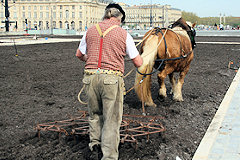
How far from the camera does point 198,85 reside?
32.4ft

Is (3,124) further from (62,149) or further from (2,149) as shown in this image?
(62,149)

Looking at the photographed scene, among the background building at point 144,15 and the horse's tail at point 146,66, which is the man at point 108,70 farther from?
the background building at point 144,15

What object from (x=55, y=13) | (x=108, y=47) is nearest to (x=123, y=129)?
(x=108, y=47)

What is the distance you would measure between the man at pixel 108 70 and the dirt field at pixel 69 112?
611mm

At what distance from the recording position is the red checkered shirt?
153 inches

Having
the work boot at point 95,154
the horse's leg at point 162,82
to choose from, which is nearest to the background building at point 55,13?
the horse's leg at point 162,82

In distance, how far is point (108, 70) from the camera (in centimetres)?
392

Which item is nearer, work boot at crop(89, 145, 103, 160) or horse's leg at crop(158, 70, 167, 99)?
work boot at crop(89, 145, 103, 160)

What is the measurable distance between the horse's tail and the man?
2.25m

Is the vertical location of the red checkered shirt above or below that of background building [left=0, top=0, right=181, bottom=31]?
below

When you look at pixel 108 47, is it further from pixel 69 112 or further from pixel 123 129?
pixel 69 112

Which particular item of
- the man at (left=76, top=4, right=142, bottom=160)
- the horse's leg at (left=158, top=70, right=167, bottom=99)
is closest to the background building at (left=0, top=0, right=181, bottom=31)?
the horse's leg at (left=158, top=70, right=167, bottom=99)

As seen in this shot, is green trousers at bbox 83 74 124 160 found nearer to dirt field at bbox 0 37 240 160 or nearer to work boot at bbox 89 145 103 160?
work boot at bbox 89 145 103 160

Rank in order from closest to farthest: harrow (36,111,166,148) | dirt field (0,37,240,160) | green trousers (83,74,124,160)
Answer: green trousers (83,74,124,160), dirt field (0,37,240,160), harrow (36,111,166,148)
